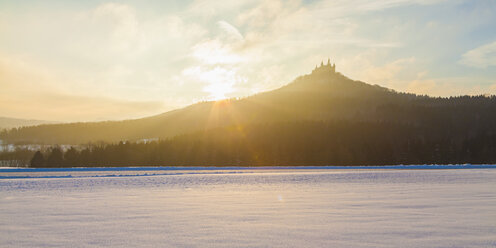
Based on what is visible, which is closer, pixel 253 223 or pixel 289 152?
pixel 253 223

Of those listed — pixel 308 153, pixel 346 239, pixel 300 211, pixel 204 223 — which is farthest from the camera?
pixel 308 153

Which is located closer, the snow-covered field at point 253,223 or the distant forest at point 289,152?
the snow-covered field at point 253,223

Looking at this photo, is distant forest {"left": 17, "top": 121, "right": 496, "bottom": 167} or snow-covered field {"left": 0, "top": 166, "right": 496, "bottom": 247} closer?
snow-covered field {"left": 0, "top": 166, "right": 496, "bottom": 247}

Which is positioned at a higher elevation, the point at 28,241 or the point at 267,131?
the point at 267,131

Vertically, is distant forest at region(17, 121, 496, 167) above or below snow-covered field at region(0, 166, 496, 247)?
above

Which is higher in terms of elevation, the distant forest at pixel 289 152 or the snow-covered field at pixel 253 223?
the distant forest at pixel 289 152

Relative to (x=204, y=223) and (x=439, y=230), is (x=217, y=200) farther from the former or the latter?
(x=439, y=230)

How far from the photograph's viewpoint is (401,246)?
1152cm

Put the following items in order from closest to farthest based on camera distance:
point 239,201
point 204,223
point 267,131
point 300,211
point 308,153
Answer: point 204,223
point 300,211
point 239,201
point 308,153
point 267,131

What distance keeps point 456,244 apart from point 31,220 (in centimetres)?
1530

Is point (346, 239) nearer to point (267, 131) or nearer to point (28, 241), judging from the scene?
Answer: point (28, 241)

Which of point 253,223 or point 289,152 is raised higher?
point 289,152

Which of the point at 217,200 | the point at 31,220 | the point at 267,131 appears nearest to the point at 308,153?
the point at 267,131

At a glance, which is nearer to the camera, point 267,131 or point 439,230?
point 439,230
